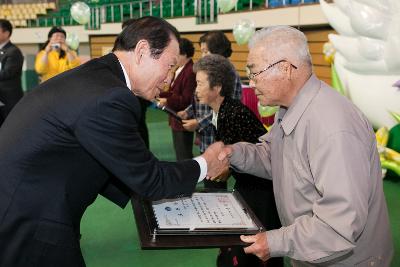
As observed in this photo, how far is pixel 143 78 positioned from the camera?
4.70 feet

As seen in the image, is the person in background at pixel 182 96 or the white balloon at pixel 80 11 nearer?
the person in background at pixel 182 96

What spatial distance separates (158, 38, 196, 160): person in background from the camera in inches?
154

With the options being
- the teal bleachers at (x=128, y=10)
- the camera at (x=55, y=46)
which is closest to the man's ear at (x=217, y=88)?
the camera at (x=55, y=46)

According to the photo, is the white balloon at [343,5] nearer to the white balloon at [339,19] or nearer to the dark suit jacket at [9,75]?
the white balloon at [339,19]

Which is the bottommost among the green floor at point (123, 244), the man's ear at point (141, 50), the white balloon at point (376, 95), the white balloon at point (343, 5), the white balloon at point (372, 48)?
the green floor at point (123, 244)

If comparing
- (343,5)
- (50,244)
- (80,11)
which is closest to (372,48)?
(343,5)

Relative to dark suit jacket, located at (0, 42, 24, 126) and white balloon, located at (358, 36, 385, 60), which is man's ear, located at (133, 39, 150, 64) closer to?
white balloon, located at (358, 36, 385, 60)

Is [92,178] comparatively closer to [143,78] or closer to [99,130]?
[99,130]

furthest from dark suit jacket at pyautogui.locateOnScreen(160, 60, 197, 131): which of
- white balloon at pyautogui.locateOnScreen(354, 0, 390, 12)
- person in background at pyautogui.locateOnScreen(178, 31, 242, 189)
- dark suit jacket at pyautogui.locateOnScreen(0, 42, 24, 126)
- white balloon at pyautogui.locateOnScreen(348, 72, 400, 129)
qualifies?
dark suit jacket at pyautogui.locateOnScreen(0, 42, 24, 126)

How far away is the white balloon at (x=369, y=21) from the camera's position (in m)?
4.28

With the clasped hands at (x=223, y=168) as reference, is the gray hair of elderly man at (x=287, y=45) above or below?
above

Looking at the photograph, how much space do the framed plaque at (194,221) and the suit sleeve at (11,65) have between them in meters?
4.16

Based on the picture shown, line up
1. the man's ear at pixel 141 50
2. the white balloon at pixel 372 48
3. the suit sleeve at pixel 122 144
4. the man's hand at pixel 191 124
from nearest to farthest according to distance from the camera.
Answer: the suit sleeve at pixel 122 144, the man's ear at pixel 141 50, the man's hand at pixel 191 124, the white balloon at pixel 372 48

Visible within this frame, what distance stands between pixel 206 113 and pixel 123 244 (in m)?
1.07
